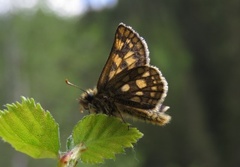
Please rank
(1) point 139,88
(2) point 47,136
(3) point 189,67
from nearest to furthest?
1. (2) point 47,136
2. (1) point 139,88
3. (3) point 189,67

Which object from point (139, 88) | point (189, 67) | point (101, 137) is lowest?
point (101, 137)

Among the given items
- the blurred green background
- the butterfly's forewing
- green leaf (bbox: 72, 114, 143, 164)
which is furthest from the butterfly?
the blurred green background

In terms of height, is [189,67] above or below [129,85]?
above

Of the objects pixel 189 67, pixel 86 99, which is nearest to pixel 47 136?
pixel 86 99

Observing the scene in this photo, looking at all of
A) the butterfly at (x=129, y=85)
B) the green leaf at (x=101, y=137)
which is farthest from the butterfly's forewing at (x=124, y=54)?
the green leaf at (x=101, y=137)

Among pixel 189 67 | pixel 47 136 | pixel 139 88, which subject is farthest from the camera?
pixel 189 67

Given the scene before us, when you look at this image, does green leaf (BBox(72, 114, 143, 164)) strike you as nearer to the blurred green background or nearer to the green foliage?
the green foliage

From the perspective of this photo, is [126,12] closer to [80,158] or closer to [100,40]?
[100,40]

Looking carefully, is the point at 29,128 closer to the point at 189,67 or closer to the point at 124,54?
the point at 124,54
